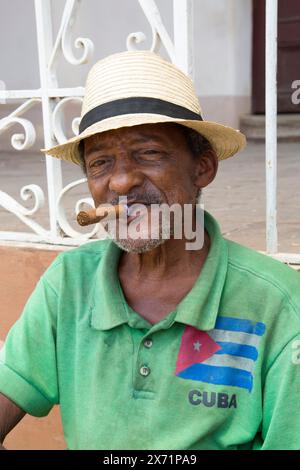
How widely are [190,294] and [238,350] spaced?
0.16 metres

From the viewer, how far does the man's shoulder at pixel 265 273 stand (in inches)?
54.6

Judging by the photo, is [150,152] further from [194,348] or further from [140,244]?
[194,348]

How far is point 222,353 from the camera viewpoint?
139 centimetres

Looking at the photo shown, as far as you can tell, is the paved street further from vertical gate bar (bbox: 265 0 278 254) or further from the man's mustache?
the man's mustache

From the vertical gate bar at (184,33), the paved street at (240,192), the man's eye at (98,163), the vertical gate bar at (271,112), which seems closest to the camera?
the man's eye at (98,163)

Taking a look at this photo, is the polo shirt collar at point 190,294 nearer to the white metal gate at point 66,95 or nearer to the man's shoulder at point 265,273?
the man's shoulder at point 265,273

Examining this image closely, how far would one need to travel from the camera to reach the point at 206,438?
1.38 meters

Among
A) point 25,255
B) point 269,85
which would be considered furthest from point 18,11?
point 269,85

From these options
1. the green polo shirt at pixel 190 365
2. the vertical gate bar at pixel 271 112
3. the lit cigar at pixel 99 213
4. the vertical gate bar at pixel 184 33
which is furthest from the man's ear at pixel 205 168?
the vertical gate bar at pixel 184 33

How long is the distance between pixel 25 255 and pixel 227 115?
451 centimetres

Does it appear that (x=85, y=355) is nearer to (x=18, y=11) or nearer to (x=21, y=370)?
(x=21, y=370)

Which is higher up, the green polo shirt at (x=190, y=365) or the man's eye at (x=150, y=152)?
the man's eye at (x=150, y=152)
